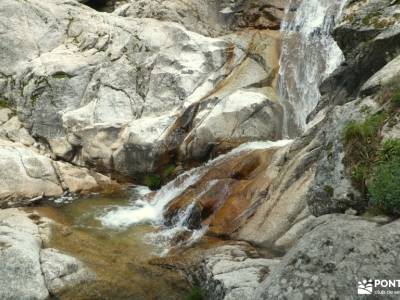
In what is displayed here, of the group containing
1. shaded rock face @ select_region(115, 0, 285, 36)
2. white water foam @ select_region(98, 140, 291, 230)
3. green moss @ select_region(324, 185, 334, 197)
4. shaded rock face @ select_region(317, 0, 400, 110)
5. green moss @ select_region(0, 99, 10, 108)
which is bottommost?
white water foam @ select_region(98, 140, 291, 230)

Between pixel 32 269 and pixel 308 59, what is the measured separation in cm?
1752

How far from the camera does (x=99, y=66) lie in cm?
2655

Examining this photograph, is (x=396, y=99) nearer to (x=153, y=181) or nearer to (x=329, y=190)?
(x=329, y=190)

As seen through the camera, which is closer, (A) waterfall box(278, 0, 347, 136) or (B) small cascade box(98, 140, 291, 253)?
(B) small cascade box(98, 140, 291, 253)

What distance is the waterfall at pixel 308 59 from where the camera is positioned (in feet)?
77.2

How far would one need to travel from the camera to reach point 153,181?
2284 cm

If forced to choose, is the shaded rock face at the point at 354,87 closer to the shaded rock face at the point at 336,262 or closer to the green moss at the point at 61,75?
the shaded rock face at the point at 336,262

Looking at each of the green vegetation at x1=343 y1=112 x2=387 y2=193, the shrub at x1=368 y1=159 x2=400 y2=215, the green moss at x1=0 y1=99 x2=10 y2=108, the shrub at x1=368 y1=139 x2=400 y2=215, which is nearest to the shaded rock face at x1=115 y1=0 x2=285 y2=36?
the green moss at x1=0 y1=99 x2=10 y2=108

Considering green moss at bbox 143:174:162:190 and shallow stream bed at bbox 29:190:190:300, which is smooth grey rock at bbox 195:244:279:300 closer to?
shallow stream bed at bbox 29:190:190:300

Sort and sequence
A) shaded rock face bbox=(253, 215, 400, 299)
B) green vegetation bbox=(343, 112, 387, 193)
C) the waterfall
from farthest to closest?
the waterfall → green vegetation bbox=(343, 112, 387, 193) → shaded rock face bbox=(253, 215, 400, 299)

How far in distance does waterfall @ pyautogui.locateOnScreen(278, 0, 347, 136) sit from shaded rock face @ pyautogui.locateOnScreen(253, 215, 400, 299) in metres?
15.0

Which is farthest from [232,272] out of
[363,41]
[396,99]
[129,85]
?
[129,85]

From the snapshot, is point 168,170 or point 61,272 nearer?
point 61,272

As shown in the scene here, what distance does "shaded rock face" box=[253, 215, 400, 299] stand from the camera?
757 centimetres
